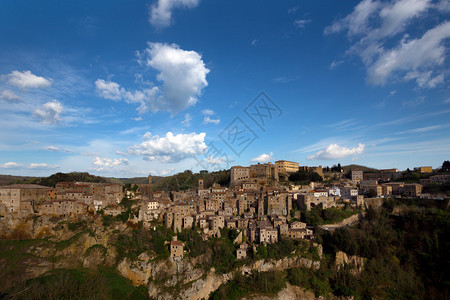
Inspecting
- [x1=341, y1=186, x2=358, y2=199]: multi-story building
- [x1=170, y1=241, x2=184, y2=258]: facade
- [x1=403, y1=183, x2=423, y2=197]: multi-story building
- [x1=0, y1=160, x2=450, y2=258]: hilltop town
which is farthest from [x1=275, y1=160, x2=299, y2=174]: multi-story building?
[x1=170, y1=241, x2=184, y2=258]: facade

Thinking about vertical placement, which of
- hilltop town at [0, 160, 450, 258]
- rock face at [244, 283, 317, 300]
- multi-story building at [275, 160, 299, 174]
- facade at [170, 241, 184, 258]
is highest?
multi-story building at [275, 160, 299, 174]

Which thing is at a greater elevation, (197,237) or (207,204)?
(207,204)

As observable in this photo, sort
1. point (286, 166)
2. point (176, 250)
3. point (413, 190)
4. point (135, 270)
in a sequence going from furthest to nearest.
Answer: point (286, 166) < point (413, 190) < point (176, 250) < point (135, 270)

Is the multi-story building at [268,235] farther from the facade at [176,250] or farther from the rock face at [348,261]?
the facade at [176,250]

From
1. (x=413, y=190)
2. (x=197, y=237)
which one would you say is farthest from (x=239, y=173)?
(x=413, y=190)

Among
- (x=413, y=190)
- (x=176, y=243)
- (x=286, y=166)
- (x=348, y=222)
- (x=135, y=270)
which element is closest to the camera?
(x=135, y=270)

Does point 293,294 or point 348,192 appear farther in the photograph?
point 348,192

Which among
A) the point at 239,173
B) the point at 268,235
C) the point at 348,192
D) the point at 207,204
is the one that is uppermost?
the point at 239,173

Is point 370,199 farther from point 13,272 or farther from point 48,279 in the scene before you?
point 13,272

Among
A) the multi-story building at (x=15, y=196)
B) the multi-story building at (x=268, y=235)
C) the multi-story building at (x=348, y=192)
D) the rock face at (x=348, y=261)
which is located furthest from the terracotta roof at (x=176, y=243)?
the multi-story building at (x=348, y=192)

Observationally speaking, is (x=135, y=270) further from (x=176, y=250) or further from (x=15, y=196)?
(x=15, y=196)

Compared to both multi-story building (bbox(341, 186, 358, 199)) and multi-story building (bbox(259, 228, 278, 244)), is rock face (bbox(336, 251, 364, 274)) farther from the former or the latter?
multi-story building (bbox(341, 186, 358, 199))

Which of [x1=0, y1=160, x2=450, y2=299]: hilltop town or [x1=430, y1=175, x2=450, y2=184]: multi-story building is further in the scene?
[x1=430, y1=175, x2=450, y2=184]: multi-story building

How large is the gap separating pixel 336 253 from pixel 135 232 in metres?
26.9
